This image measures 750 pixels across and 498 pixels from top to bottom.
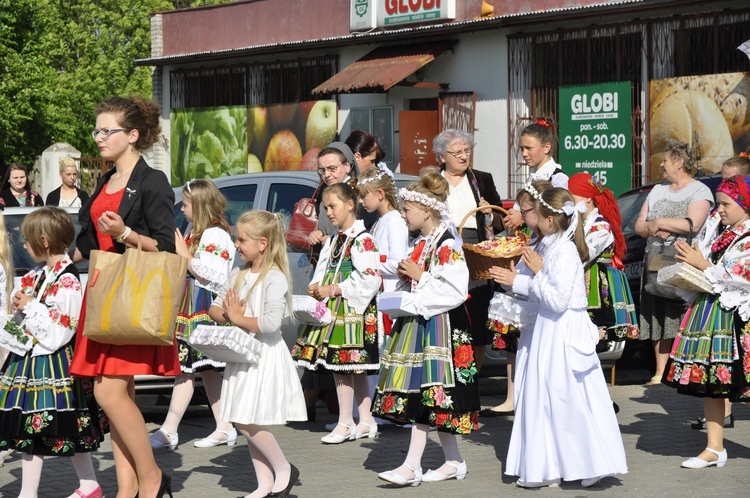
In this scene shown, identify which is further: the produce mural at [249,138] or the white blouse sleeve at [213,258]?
the produce mural at [249,138]

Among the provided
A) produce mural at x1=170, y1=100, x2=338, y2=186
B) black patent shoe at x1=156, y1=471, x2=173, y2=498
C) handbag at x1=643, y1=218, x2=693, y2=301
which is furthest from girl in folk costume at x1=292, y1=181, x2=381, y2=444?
produce mural at x1=170, y1=100, x2=338, y2=186

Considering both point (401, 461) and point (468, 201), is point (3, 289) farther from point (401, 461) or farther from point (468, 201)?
point (468, 201)

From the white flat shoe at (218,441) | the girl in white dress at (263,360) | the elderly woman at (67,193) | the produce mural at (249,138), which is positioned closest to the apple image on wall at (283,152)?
the produce mural at (249,138)

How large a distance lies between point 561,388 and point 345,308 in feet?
6.30

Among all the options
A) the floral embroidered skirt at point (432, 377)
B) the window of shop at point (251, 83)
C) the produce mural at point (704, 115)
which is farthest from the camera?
the window of shop at point (251, 83)

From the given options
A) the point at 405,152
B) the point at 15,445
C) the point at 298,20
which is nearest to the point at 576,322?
the point at 15,445

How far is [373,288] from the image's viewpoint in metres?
8.31

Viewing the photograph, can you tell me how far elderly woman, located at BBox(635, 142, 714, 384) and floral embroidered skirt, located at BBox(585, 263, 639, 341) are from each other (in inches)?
45.6

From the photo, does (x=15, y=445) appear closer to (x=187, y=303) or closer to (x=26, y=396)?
(x=26, y=396)

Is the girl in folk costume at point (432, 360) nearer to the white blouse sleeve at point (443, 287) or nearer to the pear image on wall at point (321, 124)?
the white blouse sleeve at point (443, 287)

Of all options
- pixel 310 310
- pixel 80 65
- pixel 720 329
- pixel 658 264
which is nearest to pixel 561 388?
pixel 720 329

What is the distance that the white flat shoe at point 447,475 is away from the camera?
7.17 meters

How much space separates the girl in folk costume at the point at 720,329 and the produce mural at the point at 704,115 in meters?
9.28

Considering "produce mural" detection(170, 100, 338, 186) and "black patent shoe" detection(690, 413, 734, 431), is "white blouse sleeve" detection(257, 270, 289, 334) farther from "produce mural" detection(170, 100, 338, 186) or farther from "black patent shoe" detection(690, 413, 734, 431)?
"produce mural" detection(170, 100, 338, 186)
